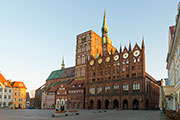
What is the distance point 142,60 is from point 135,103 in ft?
49.8

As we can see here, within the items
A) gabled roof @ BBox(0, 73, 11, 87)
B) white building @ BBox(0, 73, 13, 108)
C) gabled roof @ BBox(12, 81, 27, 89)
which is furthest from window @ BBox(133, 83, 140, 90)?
gabled roof @ BBox(0, 73, 11, 87)

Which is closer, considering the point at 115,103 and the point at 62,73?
the point at 115,103

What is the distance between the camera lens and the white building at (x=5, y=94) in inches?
3295

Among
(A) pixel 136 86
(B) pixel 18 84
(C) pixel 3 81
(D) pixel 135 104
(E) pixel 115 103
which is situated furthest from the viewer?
(B) pixel 18 84

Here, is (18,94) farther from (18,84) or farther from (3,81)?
(3,81)

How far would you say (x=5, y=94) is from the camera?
85062mm

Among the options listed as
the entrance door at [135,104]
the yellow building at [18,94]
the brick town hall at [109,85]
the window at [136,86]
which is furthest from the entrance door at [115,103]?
the yellow building at [18,94]

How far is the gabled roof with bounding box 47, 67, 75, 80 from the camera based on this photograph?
104625 millimetres

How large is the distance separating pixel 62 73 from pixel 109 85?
47.8m

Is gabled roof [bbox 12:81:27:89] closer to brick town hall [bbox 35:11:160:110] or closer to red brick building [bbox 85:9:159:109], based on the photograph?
brick town hall [bbox 35:11:160:110]

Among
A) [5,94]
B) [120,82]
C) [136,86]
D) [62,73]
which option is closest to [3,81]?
[5,94]

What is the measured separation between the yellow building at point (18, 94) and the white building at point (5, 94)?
232 centimetres

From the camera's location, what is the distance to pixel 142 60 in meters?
62.9

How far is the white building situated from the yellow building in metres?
2.32
